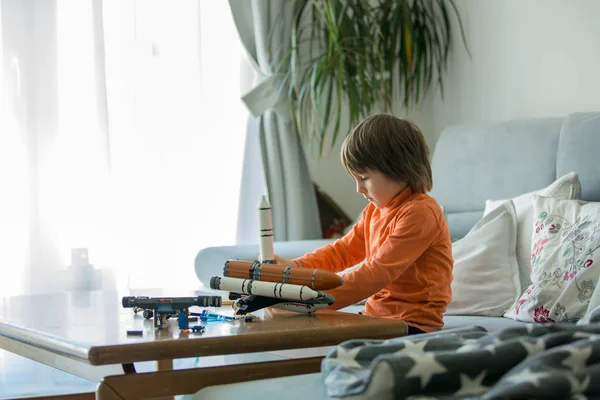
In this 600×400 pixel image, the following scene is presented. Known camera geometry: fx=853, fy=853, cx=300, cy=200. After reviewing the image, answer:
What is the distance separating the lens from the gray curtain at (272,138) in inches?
142

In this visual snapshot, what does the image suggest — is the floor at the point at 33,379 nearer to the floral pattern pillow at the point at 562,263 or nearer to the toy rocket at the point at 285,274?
the floral pattern pillow at the point at 562,263

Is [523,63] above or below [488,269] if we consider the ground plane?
above

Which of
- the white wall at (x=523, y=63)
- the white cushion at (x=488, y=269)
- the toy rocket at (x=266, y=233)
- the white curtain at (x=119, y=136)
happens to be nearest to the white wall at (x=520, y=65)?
the white wall at (x=523, y=63)

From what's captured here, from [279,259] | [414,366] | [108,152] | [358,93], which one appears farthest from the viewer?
[358,93]

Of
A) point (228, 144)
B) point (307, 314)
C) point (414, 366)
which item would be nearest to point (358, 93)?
point (228, 144)

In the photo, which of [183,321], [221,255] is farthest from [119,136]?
[183,321]

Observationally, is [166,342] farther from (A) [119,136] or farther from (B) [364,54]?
(B) [364,54]

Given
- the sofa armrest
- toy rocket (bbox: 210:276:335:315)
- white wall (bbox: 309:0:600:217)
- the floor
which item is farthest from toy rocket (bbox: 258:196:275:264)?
white wall (bbox: 309:0:600:217)

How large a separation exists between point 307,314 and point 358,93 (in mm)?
2135

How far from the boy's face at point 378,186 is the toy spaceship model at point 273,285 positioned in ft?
1.12

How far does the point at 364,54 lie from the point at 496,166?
1.00 m

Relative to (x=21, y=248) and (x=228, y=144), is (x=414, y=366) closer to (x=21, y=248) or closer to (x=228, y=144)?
(x=21, y=248)

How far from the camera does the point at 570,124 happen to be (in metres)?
2.57

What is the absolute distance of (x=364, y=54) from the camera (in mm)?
3596
